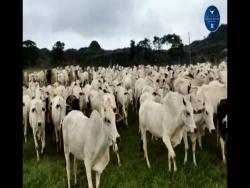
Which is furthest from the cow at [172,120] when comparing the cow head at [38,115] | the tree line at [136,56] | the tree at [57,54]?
the tree at [57,54]

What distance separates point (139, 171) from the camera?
423 inches

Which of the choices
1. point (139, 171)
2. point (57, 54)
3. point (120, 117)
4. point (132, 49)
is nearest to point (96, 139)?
point (120, 117)

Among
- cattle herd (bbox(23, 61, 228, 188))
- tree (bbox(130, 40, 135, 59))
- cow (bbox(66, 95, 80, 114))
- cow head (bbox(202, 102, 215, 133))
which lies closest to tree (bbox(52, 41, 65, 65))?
tree (bbox(130, 40, 135, 59))

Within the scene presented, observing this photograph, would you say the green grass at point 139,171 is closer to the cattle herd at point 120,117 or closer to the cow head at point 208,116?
the cattle herd at point 120,117

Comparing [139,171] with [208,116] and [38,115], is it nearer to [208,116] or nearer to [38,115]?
[208,116]

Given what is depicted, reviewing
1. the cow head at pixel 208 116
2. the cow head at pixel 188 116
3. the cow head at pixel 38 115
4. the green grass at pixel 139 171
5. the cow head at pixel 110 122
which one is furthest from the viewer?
the cow head at pixel 38 115

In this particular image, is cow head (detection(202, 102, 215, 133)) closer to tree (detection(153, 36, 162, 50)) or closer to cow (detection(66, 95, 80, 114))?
cow (detection(66, 95, 80, 114))

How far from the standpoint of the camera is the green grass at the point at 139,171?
959 cm

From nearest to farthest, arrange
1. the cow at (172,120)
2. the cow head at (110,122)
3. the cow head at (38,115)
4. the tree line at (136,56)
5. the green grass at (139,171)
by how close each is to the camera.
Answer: the cow head at (110,122) < the green grass at (139,171) < the cow at (172,120) < the cow head at (38,115) < the tree line at (136,56)

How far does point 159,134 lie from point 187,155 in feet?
3.77

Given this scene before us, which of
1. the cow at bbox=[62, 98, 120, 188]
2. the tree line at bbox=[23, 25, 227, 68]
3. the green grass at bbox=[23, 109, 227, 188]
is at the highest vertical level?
the tree line at bbox=[23, 25, 227, 68]

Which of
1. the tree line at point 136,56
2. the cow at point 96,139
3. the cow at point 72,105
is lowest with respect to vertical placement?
the cow at point 96,139

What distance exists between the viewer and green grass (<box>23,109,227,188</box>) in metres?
9.59

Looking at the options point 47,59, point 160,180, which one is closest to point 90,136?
point 160,180
